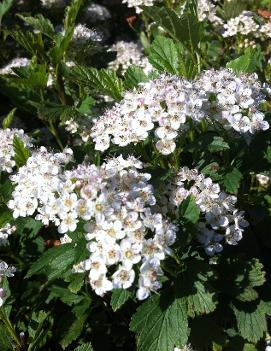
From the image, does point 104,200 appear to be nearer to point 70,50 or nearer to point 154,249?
point 154,249

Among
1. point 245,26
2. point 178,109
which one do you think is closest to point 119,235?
point 178,109

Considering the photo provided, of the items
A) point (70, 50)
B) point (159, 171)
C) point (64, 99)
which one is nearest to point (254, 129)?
point (159, 171)

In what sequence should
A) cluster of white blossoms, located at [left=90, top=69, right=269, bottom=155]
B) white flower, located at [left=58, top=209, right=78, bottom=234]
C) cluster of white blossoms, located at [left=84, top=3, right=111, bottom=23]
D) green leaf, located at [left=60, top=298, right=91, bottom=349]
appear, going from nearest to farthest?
white flower, located at [left=58, top=209, right=78, bottom=234] → cluster of white blossoms, located at [left=90, top=69, right=269, bottom=155] → green leaf, located at [left=60, top=298, right=91, bottom=349] → cluster of white blossoms, located at [left=84, top=3, right=111, bottom=23]

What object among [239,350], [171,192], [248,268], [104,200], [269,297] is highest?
[104,200]

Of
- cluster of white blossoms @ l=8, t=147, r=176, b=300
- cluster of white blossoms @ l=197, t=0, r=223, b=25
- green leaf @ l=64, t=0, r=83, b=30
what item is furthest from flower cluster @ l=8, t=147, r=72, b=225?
cluster of white blossoms @ l=197, t=0, r=223, b=25

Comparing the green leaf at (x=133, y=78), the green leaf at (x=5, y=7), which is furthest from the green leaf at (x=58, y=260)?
the green leaf at (x=5, y=7)

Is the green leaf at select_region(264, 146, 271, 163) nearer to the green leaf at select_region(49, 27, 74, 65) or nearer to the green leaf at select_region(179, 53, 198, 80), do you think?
the green leaf at select_region(179, 53, 198, 80)
